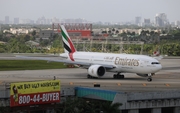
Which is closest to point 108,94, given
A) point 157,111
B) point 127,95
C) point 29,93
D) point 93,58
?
point 127,95

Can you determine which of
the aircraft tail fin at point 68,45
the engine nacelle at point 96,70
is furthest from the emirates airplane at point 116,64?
the aircraft tail fin at point 68,45

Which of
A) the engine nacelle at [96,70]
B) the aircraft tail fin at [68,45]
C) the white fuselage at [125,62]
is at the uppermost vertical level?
the aircraft tail fin at [68,45]

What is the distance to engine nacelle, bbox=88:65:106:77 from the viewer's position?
8594 cm

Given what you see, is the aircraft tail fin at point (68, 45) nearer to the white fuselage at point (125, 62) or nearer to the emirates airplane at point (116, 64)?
the emirates airplane at point (116, 64)

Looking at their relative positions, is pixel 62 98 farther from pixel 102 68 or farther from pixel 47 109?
pixel 102 68

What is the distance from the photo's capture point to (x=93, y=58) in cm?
9075

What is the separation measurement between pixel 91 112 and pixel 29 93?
6.02 meters

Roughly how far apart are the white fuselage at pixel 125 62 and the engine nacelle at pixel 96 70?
124cm

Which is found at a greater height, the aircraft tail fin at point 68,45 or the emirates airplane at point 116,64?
the aircraft tail fin at point 68,45

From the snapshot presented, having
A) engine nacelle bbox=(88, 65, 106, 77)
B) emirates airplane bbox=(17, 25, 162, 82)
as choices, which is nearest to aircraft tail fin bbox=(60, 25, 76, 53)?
emirates airplane bbox=(17, 25, 162, 82)

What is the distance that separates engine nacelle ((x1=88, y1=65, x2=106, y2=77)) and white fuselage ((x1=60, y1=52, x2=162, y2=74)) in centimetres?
124

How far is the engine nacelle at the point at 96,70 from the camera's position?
8594cm

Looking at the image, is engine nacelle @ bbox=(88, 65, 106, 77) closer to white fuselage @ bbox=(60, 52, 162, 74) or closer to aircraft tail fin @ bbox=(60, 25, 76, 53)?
white fuselage @ bbox=(60, 52, 162, 74)

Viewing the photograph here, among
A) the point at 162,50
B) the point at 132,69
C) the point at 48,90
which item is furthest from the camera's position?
the point at 162,50
